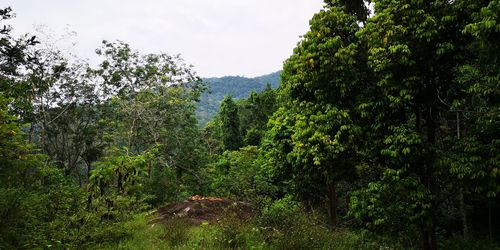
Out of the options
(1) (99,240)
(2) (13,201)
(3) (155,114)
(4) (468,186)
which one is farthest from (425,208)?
(3) (155,114)

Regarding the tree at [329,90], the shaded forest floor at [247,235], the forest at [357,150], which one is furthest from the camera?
the tree at [329,90]

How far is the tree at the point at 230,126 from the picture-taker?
39.8 metres

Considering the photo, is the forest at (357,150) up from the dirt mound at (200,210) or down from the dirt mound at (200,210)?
up

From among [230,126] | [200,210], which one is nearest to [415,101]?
[200,210]

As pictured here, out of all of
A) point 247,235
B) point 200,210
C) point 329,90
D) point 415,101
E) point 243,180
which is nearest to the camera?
point 247,235

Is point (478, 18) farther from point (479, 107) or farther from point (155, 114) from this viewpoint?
point (155, 114)

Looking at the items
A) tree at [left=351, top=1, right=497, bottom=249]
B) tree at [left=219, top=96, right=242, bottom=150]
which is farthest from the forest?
tree at [left=219, top=96, right=242, bottom=150]

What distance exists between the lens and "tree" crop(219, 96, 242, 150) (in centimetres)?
3978

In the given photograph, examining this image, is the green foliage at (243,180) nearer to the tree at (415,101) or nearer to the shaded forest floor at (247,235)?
the shaded forest floor at (247,235)

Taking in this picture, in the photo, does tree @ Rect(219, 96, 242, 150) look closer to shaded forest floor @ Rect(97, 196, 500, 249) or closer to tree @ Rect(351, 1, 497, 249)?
shaded forest floor @ Rect(97, 196, 500, 249)

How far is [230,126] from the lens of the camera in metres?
39.9

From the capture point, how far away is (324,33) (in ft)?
40.6

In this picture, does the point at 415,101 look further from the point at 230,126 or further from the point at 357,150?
the point at 230,126

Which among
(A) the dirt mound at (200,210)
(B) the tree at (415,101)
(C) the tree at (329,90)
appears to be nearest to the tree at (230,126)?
(A) the dirt mound at (200,210)
